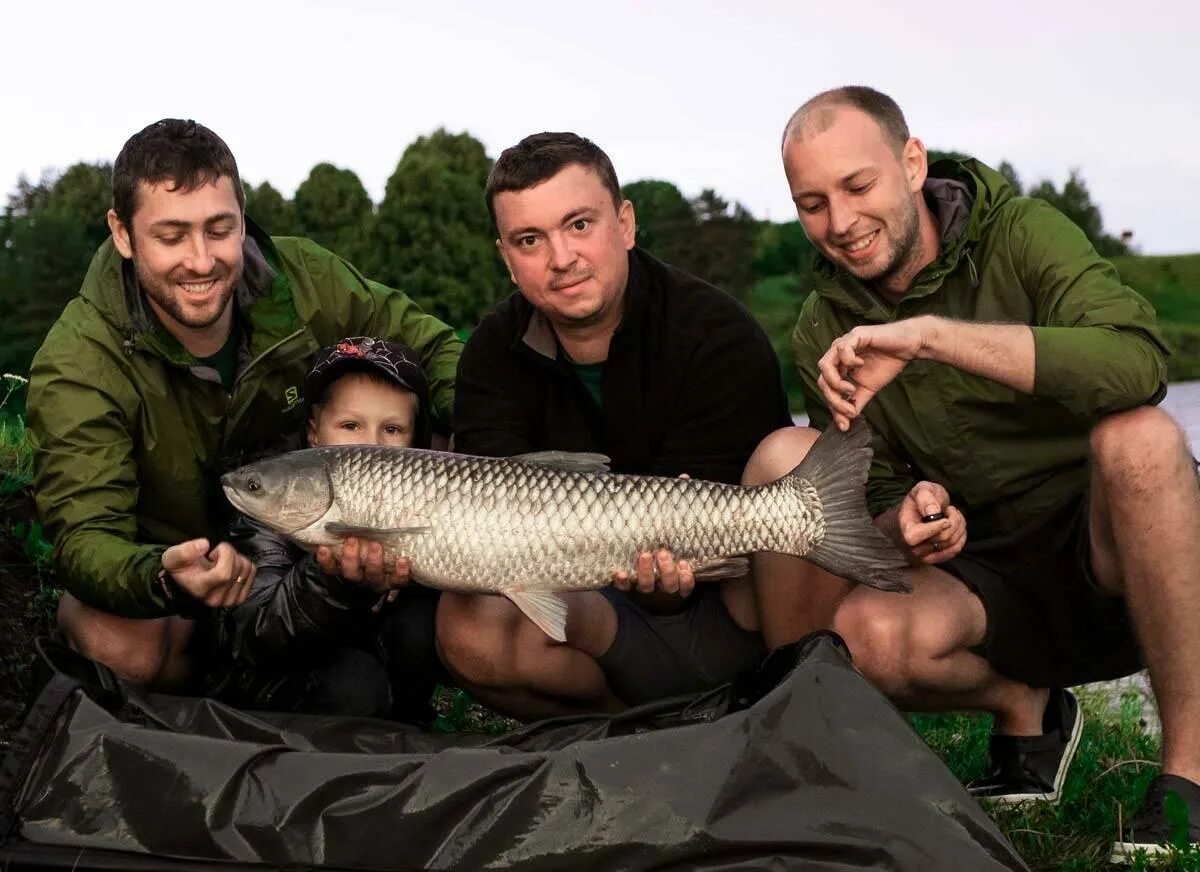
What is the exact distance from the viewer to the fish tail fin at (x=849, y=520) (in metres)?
2.93

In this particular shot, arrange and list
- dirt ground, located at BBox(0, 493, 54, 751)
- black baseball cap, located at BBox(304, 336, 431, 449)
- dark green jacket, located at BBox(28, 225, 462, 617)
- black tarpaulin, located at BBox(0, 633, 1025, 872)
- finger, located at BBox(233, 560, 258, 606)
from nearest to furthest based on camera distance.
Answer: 1. black tarpaulin, located at BBox(0, 633, 1025, 872)
2. finger, located at BBox(233, 560, 258, 606)
3. dark green jacket, located at BBox(28, 225, 462, 617)
4. black baseball cap, located at BBox(304, 336, 431, 449)
5. dirt ground, located at BBox(0, 493, 54, 751)

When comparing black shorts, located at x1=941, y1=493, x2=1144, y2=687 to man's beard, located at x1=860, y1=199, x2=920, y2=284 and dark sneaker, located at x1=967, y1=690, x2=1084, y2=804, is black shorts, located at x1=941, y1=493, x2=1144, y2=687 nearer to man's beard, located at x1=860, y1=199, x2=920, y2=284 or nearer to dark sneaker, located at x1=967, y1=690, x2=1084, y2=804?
dark sneaker, located at x1=967, y1=690, x2=1084, y2=804

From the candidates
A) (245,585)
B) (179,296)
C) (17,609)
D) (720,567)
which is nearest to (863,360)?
(720,567)

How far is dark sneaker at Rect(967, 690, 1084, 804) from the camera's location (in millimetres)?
3229

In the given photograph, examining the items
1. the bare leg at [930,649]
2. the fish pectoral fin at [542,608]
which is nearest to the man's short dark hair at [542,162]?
the fish pectoral fin at [542,608]

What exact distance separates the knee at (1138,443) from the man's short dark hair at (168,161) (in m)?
2.08

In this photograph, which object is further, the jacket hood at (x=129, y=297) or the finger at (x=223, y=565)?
the jacket hood at (x=129, y=297)

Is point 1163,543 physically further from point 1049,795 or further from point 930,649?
point 1049,795

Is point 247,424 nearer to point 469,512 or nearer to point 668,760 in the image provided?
point 469,512

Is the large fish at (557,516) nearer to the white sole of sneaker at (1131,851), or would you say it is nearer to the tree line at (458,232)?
the white sole of sneaker at (1131,851)

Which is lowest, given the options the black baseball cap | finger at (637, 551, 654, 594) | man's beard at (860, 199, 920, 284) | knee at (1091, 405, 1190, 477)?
finger at (637, 551, 654, 594)

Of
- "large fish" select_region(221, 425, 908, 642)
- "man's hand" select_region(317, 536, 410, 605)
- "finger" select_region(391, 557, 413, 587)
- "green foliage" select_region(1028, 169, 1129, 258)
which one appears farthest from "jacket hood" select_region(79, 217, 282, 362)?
"green foliage" select_region(1028, 169, 1129, 258)

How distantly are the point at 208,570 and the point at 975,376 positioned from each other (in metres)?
1.73

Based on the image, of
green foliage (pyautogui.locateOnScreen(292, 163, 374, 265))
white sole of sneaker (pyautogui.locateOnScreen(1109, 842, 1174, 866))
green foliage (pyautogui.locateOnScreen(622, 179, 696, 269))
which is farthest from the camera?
green foliage (pyautogui.locateOnScreen(292, 163, 374, 265))
